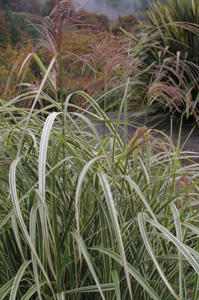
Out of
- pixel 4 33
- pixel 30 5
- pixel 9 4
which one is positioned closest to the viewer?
pixel 4 33

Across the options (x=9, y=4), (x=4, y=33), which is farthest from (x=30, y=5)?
(x=4, y=33)

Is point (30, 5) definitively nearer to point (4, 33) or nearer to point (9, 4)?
point (9, 4)

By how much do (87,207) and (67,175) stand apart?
5.3 inches

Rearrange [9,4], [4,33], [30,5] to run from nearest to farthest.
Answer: [4,33] < [30,5] < [9,4]

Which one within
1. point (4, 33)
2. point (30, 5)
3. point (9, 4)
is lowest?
point (4, 33)

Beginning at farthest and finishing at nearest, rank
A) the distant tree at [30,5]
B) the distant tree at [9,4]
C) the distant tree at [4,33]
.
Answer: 1. the distant tree at [9,4]
2. the distant tree at [30,5]
3. the distant tree at [4,33]

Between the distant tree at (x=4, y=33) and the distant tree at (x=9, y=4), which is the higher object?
the distant tree at (x=9, y=4)

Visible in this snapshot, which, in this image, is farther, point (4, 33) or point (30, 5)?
point (30, 5)

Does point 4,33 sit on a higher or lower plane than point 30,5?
lower

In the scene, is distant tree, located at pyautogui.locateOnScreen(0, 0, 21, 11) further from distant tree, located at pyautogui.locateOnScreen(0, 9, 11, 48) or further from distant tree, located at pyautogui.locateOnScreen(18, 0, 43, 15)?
distant tree, located at pyautogui.locateOnScreen(0, 9, 11, 48)

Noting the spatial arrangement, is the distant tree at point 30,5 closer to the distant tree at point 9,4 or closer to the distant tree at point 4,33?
the distant tree at point 9,4

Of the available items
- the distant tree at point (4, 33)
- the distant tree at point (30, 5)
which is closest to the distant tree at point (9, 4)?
the distant tree at point (30, 5)

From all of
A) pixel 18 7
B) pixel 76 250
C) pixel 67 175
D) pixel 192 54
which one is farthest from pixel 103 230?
pixel 18 7

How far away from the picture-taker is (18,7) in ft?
55.1
